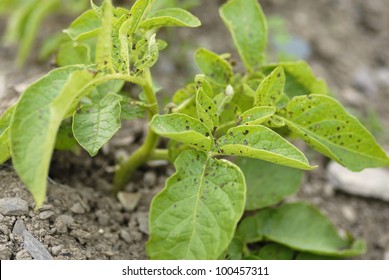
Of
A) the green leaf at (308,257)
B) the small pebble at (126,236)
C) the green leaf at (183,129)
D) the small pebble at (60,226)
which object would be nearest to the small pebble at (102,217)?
the small pebble at (126,236)

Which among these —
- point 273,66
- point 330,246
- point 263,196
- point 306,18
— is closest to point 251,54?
point 273,66

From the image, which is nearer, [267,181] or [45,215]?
[45,215]

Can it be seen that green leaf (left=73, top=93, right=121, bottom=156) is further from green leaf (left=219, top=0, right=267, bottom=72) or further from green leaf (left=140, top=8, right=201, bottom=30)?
green leaf (left=219, top=0, right=267, bottom=72)

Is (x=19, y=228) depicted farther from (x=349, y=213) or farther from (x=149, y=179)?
(x=349, y=213)

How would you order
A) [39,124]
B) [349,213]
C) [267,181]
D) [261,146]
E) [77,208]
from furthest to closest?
[349,213]
[267,181]
[77,208]
[261,146]
[39,124]

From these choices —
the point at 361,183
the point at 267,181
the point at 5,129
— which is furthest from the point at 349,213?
the point at 5,129

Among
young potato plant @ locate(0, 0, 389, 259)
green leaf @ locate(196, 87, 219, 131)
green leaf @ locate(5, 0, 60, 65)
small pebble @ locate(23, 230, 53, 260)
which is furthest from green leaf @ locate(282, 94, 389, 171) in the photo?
green leaf @ locate(5, 0, 60, 65)

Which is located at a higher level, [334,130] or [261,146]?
[261,146]

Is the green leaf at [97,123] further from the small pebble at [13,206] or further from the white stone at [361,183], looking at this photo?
the white stone at [361,183]
